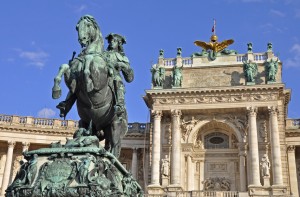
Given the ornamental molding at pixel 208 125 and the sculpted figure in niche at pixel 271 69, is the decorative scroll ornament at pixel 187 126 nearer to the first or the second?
the ornamental molding at pixel 208 125

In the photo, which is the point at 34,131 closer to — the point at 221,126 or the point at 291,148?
the point at 221,126

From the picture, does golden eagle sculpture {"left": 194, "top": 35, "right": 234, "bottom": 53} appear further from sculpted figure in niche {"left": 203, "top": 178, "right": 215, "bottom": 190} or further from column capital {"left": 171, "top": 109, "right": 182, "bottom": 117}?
sculpted figure in niche {"left": 203, "top": 178, "right": 215, "bottom": 190}

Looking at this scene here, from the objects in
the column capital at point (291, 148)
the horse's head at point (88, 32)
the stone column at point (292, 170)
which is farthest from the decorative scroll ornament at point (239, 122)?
the horse's head at point (88, 32)

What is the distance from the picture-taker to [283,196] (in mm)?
34594

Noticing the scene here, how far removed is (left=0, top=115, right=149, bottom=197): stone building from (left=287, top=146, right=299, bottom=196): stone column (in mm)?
13083

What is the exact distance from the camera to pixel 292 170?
40531mm

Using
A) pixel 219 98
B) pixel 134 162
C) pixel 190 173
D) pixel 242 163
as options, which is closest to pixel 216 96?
pixel 219 98

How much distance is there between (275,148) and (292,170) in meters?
5.12

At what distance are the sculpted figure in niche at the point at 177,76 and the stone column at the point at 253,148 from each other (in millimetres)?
6673

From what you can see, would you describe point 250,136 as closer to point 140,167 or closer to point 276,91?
point 276,91

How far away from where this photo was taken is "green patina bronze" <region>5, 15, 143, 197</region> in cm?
600

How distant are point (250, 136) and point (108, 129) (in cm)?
3090

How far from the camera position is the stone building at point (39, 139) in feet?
137

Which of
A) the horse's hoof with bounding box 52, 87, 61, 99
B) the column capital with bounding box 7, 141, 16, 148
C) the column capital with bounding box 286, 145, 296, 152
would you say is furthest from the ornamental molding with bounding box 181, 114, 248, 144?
the horse's hoof with bounding box 52, 87, 61, 99
